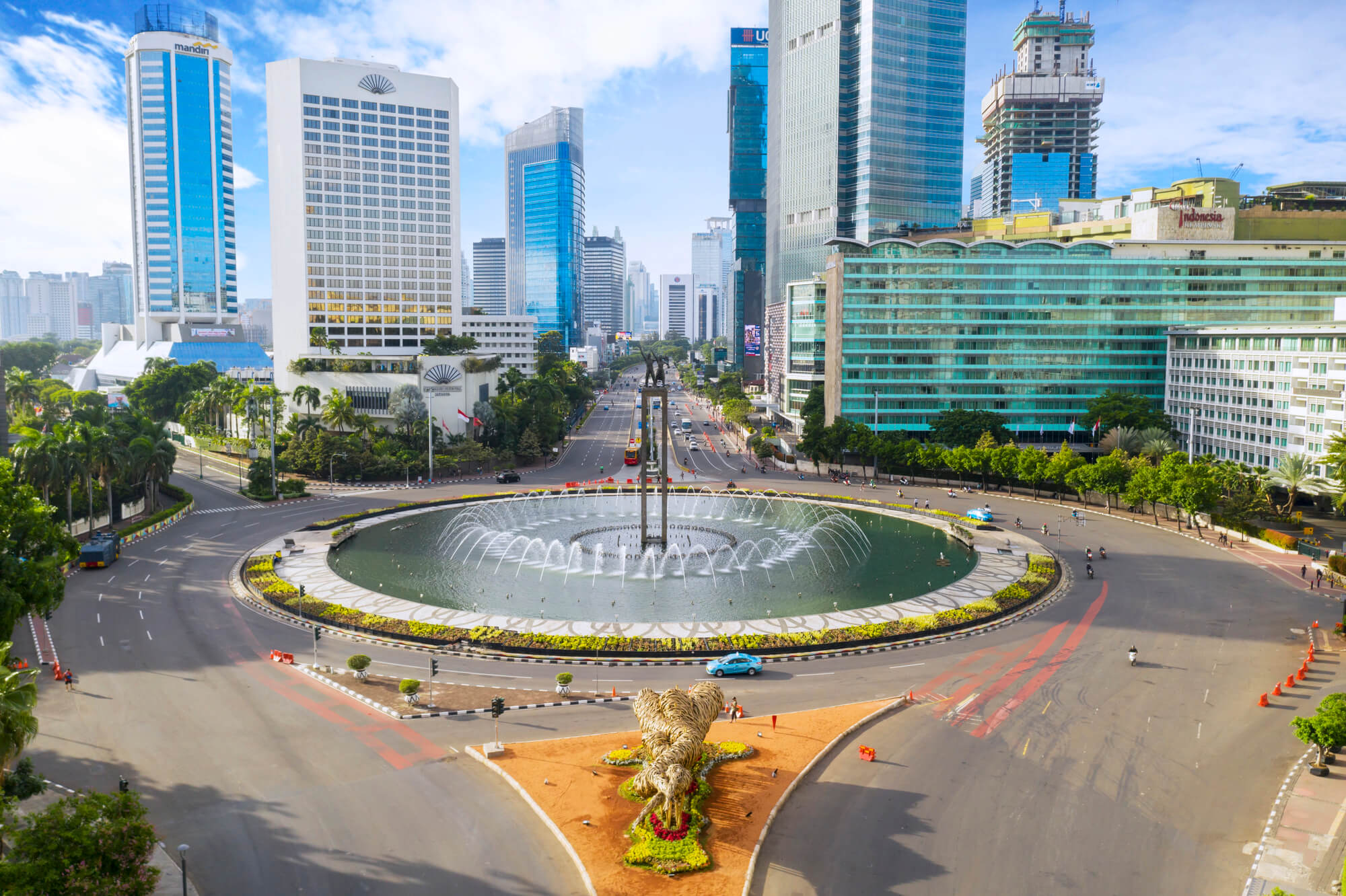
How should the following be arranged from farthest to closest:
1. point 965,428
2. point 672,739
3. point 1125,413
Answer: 1. point 965,428
2. point 1125,413
3. point 672,739

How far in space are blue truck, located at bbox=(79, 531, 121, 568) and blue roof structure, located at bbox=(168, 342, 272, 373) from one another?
131573 mm

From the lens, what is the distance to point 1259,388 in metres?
99.2

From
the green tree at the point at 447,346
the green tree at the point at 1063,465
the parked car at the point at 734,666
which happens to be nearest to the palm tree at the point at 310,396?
the green tree at the point at 447,346

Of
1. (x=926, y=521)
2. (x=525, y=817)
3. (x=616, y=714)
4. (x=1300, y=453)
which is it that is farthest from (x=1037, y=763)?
(x=1300, y=453)

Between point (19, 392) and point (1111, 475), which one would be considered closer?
point (1111, 475)

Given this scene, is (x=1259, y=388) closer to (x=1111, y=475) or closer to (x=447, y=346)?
(x=1111, y=475)

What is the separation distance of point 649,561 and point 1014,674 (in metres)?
31.9

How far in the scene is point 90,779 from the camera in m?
34.4

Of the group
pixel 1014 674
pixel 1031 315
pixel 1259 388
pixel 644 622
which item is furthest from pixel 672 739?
pixel 1031 315

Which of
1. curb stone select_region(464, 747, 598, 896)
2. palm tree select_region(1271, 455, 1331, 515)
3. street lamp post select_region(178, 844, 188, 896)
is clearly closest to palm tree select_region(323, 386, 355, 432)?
curb stone select_region(464, 747, 598, 896)

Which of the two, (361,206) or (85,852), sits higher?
(361,206)

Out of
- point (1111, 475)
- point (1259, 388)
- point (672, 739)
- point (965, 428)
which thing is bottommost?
point (672, 739)

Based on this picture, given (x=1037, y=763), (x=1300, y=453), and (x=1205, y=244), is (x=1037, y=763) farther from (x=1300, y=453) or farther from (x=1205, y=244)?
(x=1205, y=244)

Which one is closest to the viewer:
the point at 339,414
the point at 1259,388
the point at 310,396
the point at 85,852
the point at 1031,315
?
the point at 85,852
